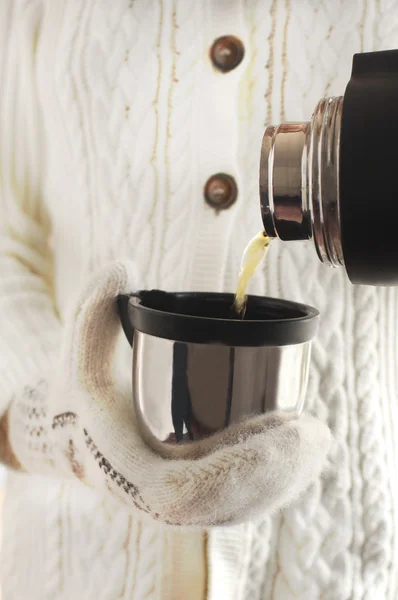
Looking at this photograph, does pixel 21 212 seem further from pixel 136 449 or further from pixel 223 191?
pixel 136 449

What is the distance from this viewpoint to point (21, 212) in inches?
21.8

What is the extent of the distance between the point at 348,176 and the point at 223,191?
0.89 ft

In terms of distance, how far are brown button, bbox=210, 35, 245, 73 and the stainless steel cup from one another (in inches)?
11.0

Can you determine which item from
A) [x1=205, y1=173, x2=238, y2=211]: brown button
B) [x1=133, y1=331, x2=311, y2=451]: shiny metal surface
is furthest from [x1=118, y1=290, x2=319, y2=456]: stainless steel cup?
[x1=205, y1=173, x2=238, y2=211]: brown button

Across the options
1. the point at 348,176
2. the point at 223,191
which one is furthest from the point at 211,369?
the point at 223,191

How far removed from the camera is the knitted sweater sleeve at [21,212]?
530mm

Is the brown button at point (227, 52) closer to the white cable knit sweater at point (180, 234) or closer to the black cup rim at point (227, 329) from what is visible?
the white cable knit sweater at point (180, 234)

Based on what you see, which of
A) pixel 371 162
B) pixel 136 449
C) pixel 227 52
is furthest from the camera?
pixel 227 52

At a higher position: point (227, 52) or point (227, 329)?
point (227, 52)

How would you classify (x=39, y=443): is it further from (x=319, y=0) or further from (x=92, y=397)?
(x=319, y=0)

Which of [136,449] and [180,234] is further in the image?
[180,234]

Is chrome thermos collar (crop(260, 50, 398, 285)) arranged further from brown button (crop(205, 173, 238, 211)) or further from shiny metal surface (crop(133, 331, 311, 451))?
brown button (crop(205, 173, 238, 211))

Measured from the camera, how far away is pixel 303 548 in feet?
1.60

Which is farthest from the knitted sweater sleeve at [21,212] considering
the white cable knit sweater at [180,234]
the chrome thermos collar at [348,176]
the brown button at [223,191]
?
the chrome thermos collar at [348,176]
